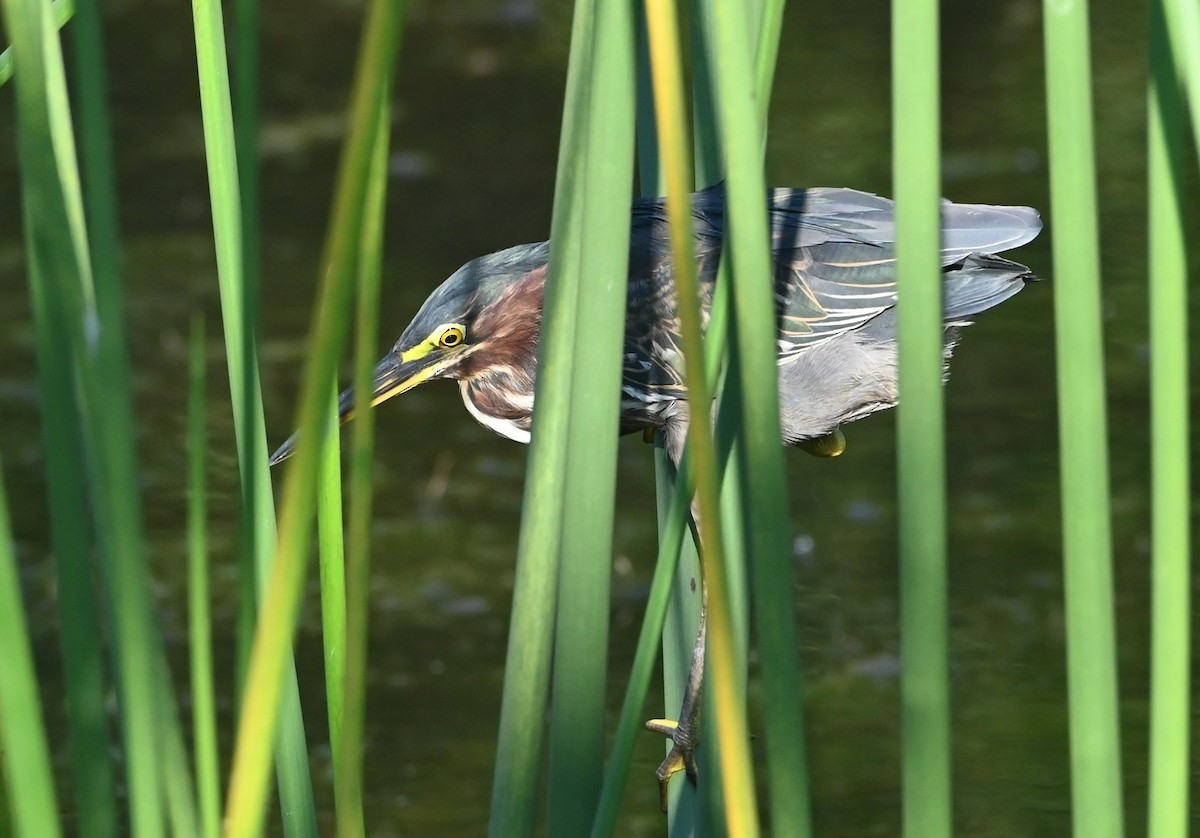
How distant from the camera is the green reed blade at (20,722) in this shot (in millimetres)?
621

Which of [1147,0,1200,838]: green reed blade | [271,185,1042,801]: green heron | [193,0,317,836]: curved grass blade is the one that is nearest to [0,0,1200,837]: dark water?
[271,185,1042,801]: green heron

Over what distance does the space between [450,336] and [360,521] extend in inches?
41.8

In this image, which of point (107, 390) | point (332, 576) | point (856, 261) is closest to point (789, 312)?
point (856, 261)

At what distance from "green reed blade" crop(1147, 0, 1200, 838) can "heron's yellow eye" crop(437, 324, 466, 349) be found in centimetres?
94

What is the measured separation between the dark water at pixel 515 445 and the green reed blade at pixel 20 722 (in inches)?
77.9

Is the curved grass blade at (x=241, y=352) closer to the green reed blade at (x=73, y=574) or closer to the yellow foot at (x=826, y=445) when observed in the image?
the green reed blade at (x=73, y=574)

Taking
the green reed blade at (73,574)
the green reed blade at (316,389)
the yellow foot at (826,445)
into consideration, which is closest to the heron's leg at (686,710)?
the yellow foot at (826,445)

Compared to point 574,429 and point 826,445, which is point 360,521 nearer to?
point 574,429

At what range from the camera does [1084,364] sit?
70 centimetres

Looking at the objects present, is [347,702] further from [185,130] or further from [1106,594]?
[185,130]

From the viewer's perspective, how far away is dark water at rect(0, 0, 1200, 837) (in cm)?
275

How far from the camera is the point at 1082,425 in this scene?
28.2 inches

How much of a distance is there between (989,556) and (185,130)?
2.66m

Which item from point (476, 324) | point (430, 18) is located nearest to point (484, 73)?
point (430, 18)
